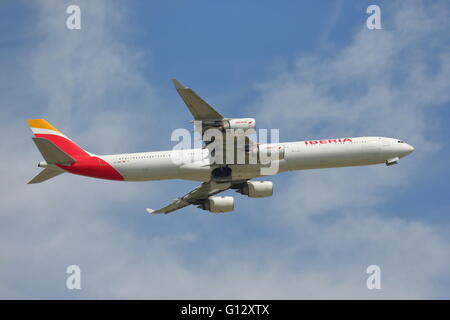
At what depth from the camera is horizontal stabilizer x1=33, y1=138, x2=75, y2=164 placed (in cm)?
5578

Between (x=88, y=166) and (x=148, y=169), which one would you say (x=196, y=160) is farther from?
(x=88, y=166)

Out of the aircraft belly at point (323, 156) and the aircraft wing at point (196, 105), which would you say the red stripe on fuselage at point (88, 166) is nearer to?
the aircraft wing at point (196, 105)

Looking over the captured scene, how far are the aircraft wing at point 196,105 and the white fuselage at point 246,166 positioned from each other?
7.78m

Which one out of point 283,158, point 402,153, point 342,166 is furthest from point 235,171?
point 402,153

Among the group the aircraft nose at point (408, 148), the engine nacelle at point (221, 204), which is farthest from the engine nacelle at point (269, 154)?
the aircraft nose at point (408, 148)

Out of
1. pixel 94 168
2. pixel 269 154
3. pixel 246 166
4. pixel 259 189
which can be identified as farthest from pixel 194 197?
pixel 94 168

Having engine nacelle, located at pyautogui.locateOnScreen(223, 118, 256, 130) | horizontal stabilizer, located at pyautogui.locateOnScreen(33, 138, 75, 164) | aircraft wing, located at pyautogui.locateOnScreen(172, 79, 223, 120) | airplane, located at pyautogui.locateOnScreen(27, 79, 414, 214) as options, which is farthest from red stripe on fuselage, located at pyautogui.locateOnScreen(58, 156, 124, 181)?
engine nacelle, located at pyautogui.locateOnScreen(223, 118, 256, 130)

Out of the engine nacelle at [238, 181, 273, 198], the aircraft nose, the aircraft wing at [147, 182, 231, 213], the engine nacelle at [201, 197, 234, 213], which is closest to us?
the engine nacelle at [238, 181, 273, 198]

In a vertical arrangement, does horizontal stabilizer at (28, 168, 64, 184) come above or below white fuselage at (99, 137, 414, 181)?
below

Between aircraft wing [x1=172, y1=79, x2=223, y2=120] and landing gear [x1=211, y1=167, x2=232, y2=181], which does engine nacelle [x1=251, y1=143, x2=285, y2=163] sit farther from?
aircraft wing [x1=172, y1=79, x2=223, y2=120]

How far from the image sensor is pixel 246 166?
58656mm

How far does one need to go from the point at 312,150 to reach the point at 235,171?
7124 mm

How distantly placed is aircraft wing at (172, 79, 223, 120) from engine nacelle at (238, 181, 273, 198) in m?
11.9

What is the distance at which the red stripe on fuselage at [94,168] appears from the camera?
58.6 m
